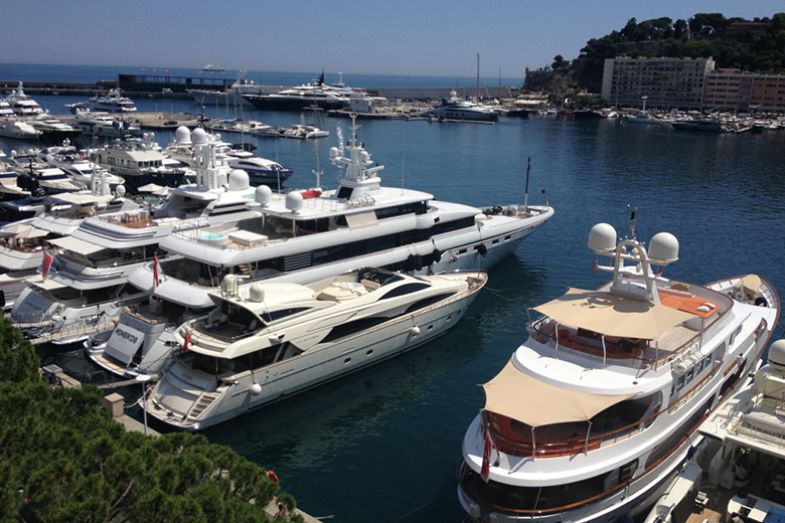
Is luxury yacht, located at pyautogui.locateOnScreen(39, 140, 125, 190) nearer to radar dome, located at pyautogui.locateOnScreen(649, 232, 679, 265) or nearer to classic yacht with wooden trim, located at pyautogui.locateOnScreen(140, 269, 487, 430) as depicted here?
classic yacht with wooden trim, located at pyautogui.locateOnScreen(140, 269, 487, 430)

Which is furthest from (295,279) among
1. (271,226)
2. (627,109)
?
(627,109)

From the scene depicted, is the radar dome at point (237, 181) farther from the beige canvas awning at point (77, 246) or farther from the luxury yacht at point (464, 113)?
the luxury yacht at point (464, 113)

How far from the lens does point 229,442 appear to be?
64.3ft

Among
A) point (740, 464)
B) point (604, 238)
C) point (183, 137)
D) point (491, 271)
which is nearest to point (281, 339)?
point (604, 238)

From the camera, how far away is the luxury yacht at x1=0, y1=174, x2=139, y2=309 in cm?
2795

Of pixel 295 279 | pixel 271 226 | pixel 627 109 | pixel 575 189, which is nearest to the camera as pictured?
pixel 295 279

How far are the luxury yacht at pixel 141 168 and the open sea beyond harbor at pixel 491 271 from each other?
11898 millimetres

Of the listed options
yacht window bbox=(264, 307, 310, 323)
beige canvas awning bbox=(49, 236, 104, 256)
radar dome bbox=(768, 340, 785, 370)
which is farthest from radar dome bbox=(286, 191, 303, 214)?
radar dome bbox=(768, 340, 785, 370)

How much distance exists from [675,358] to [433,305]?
1077 cm

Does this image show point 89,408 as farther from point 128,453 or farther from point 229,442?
point 229,442

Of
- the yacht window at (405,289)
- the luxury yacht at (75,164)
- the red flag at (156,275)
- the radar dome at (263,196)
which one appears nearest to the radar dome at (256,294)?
the red flag at (156,275)

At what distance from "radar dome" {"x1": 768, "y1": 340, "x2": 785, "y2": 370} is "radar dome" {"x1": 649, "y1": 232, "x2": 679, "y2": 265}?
3.22 metres

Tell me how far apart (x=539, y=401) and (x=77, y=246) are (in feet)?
66.3

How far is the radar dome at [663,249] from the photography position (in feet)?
56.7
